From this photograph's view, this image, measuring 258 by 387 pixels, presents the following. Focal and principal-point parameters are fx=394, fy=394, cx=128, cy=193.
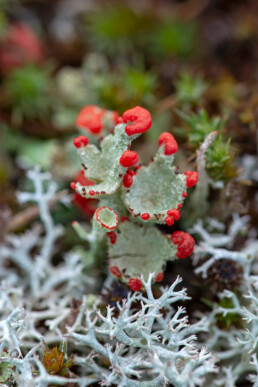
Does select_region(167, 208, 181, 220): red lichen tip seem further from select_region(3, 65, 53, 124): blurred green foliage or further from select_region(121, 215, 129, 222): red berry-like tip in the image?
select_region(3, 65, 53, 124): blurred green foliage

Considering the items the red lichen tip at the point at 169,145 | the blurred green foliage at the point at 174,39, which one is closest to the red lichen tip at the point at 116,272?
the red lichen tip at the point at 169,145

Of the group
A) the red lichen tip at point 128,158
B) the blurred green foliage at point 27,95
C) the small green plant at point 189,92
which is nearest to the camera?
the red lichen tip at point 128,158

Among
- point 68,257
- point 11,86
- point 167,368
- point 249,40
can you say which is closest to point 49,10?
point 11,86

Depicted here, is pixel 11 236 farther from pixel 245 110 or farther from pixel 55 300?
pixel 245 110

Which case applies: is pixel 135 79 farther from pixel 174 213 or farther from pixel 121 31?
pixel 174 213

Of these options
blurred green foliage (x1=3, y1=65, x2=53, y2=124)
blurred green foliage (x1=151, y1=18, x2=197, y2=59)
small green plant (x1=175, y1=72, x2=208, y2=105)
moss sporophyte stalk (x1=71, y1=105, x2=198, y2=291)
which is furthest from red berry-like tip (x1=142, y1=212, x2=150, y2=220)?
blurred green foliage (x1=151, y1=18, x2=197, y2=59)

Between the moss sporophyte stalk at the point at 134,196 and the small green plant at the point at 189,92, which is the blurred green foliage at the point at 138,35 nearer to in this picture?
the small green plant at the point at 189,92
